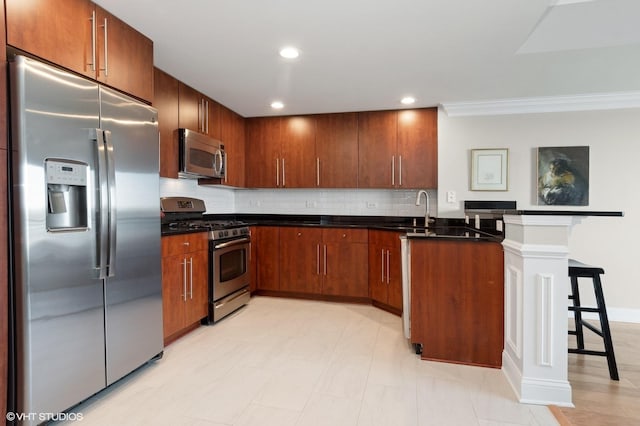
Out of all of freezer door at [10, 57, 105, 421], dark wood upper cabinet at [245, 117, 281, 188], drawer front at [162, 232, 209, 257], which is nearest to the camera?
freezer door at [10, 57, 105, 421]

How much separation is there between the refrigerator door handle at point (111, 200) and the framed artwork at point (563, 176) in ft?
12.7

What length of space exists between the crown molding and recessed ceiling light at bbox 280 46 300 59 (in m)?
1.98

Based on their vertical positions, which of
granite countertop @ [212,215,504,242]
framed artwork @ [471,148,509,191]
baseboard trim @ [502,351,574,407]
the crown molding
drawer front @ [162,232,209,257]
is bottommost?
baseboard trim @ [502,351,574,407]

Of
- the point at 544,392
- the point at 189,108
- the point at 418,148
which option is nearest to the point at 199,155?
the point at 189,108

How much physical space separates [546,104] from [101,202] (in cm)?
409

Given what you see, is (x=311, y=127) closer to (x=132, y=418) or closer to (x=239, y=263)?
(x=239, y=263)

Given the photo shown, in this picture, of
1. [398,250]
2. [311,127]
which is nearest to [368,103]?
[311,127]

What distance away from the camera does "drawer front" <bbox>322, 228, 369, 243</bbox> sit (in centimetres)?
388

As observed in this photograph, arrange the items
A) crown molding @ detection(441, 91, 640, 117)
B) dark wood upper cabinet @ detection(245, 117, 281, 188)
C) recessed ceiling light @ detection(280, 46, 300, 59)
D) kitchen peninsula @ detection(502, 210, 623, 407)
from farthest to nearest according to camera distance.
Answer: dark wood upper cabinet @ detection(245, 117, 281, 188) → crown molding @ detection(441, 91, 640, 117) → recessed ceiling light @ detection(280, 46, 300, 59) → kitchen peninsula @ detection(502, 210, 623, 407)

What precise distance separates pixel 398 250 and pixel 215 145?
219cm

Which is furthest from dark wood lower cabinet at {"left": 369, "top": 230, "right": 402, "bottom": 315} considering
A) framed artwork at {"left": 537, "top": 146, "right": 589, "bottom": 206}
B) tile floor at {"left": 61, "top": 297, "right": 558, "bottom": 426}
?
framed artwork at {"left": 537, "top": 146, "right": 589, "bottom": 206}

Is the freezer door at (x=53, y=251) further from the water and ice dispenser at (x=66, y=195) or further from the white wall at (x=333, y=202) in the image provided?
the white wall at (x=333, y=202)

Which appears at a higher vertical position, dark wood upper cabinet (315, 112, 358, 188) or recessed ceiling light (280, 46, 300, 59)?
recessed ceiling light (280, 46, 300, 59)

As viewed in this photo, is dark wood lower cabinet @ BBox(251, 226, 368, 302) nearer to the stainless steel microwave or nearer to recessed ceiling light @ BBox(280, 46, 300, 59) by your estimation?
the stainless steel microwave
